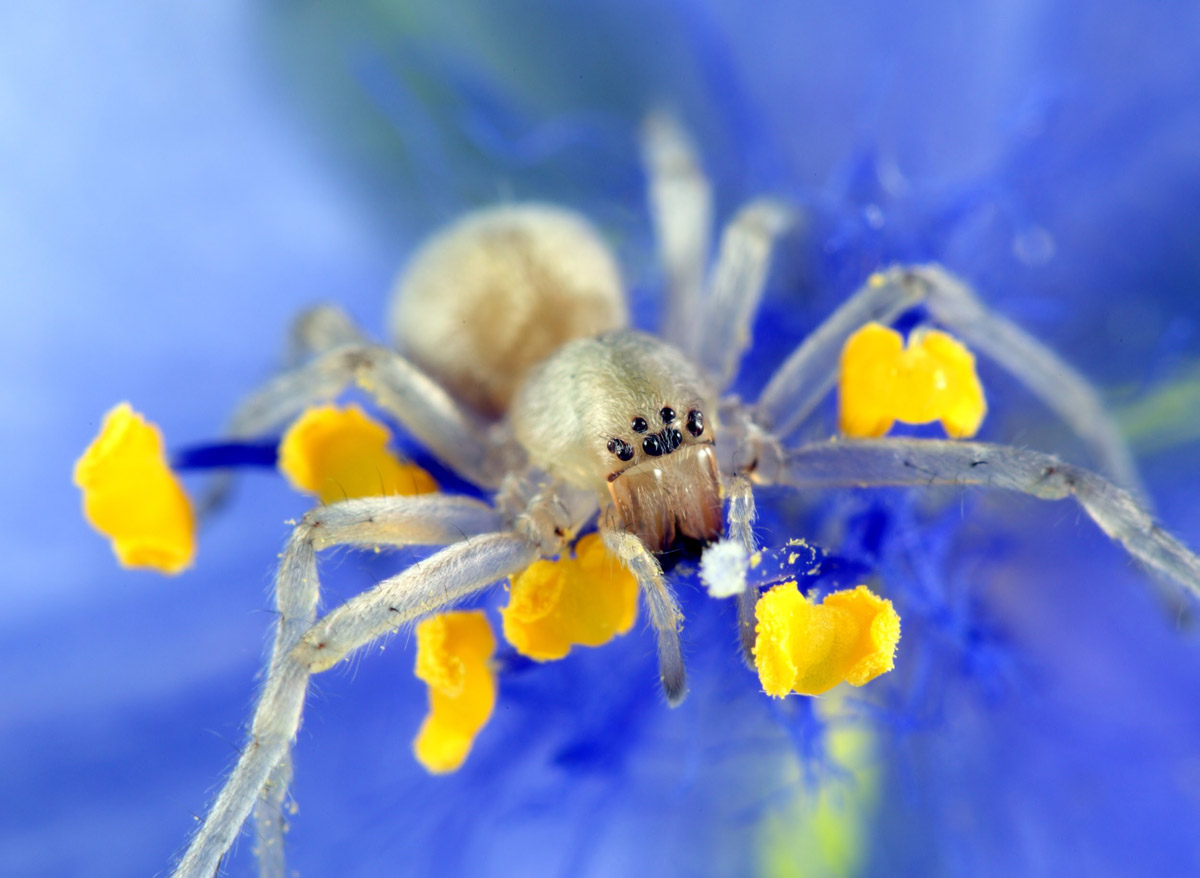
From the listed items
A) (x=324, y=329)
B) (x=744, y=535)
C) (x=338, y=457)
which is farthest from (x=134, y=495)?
(x=744, y=535)

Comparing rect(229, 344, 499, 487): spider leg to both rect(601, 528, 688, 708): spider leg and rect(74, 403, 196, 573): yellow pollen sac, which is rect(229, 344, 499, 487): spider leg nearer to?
rect(74, 403, 196, 573): yellow pollen sac

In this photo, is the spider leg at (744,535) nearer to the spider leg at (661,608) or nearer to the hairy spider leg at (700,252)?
the spider leg at (661,608)

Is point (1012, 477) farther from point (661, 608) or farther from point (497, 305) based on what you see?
point (497, 305)

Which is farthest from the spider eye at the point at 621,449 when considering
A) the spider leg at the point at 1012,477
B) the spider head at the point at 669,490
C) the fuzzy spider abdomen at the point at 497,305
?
the fuzzy spider abdomen at the point at 497,305

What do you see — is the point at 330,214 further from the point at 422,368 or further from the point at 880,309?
the point at 880,309

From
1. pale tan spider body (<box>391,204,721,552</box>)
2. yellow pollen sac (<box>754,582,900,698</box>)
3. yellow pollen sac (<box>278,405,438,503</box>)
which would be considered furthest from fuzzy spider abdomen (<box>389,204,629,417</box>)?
yellow pollen sac (<box>754,582,900,698</box>)
